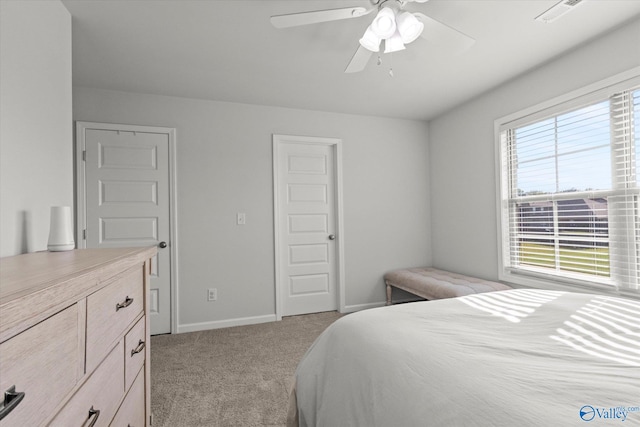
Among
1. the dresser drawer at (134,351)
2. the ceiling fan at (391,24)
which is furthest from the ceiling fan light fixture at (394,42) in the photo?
the dresser drawer at (134,351)

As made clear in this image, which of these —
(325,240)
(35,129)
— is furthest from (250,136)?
(35,129)

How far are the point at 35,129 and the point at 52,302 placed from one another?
1.28m

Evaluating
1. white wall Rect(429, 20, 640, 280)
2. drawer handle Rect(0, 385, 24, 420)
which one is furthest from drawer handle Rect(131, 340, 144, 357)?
white wall Rect(429, 20, 640, 280)

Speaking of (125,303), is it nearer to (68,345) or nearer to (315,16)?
(68,345)

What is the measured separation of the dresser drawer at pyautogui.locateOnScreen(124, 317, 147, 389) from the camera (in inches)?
43.3

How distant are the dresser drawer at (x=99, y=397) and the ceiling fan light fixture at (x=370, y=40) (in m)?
1.79

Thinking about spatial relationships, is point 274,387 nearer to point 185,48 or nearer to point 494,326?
point 494,326

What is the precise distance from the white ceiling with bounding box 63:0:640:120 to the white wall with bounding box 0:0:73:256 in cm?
46

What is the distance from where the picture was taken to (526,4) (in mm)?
1793

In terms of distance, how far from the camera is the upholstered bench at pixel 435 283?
2.73 meters

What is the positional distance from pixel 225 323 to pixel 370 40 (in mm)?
2896

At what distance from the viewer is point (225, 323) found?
3131mm
